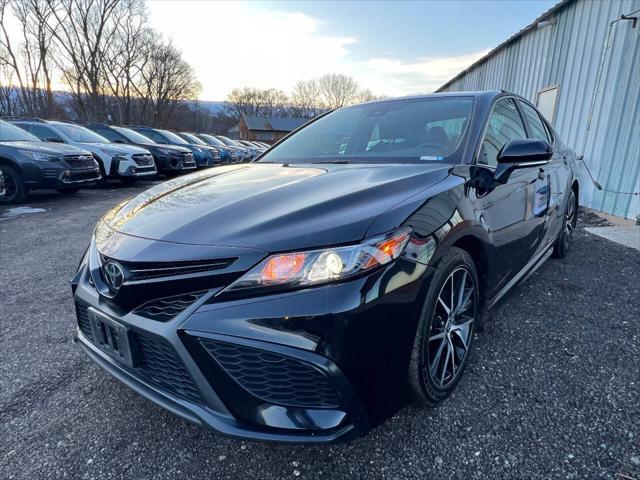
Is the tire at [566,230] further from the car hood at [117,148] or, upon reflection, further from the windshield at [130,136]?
the windshield at [130,136]

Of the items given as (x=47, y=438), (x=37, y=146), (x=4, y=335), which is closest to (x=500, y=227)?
(x=47, y=438)

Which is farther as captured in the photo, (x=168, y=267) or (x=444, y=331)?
(x=444, y=331)

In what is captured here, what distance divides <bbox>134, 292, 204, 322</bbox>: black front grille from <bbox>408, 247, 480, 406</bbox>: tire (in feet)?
2.75

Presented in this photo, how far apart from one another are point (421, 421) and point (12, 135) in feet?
28.9

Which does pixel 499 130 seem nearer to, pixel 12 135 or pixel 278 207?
pixel 278 207

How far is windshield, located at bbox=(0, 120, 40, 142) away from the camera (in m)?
6.91

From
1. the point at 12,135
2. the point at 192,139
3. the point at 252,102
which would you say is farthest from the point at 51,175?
the point at 252,102

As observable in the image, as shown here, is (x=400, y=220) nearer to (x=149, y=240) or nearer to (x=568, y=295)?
(x=149, y=240)

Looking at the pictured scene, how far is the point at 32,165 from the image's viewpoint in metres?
6.59

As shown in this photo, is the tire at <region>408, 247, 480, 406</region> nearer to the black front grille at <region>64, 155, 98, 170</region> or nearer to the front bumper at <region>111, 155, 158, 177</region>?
the black front grille at <region>64, 155, 98, 170</region>

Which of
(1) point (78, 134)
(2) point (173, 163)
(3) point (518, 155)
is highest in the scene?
(1) point (78, 134)

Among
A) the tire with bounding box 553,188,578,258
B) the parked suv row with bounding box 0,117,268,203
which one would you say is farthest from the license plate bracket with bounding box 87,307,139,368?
the tire with bounding box 553,188,578,258

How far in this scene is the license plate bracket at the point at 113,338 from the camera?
4.45 ft

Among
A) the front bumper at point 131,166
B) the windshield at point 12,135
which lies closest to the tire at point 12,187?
the windshield at point 12,135
